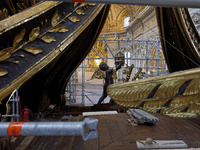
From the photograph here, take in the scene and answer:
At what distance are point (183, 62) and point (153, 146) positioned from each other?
2111 mm

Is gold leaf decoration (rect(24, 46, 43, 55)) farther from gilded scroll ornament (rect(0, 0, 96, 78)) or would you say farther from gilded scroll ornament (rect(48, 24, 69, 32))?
gilded scroll ornament (rect(48, 24, 69, 32))

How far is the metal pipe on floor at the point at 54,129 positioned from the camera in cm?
64

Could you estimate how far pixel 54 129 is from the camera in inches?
25.5

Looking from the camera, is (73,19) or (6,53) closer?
(6,53)

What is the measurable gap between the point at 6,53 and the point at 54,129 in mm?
1069

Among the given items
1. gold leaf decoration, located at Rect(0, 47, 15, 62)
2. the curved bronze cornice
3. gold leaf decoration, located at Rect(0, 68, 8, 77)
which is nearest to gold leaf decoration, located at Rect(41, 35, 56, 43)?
the curved bronze cornice

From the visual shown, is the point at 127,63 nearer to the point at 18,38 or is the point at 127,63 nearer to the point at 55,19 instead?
the point at 55,19

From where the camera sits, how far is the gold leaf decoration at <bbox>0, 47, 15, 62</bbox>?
53.7 inches

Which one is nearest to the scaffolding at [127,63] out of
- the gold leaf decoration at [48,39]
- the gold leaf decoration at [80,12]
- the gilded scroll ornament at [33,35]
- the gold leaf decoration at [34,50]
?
the gold leaf decoration at [80,12]

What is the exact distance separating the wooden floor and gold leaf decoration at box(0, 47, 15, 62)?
90 centimetres

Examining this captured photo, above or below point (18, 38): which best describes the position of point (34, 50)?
below

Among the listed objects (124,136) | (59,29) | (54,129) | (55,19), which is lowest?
(124,136)

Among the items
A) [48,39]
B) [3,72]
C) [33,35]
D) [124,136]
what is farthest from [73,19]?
[124,136]

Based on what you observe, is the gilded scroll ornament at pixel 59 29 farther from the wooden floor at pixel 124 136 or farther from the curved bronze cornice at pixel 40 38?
the wooden floor at pixel 124 136
